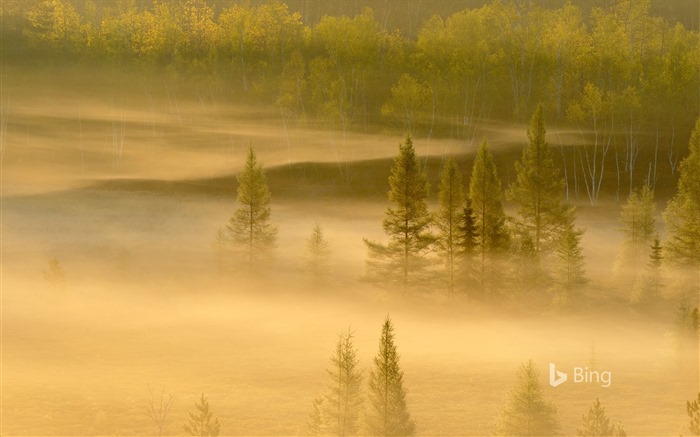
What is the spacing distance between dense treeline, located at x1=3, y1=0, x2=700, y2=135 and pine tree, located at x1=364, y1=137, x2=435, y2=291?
36.9 m

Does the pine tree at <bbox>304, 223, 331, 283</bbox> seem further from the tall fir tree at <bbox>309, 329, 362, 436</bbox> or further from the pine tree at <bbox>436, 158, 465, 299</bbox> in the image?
the tall fir tree at <bbox>309, 329, 362, 436</bbox>

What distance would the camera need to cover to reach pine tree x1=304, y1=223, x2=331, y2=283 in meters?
56.1

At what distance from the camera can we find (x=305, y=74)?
86812 millimetres

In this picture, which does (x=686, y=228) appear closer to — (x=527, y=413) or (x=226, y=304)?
(x=527, y=413)

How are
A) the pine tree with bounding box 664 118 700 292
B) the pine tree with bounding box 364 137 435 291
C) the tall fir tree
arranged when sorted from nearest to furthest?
the tall fir tree
the pine tree with bounding box 364 137 435 291
the pine tree with bounding box 664 118 700 292

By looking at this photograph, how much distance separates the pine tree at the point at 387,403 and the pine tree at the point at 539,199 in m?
27.9

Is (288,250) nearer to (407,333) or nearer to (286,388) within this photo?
(407,333)

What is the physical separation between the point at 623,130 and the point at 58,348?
207 feet

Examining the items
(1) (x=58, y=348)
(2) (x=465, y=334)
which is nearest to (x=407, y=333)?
(2) (x=465, y=334)

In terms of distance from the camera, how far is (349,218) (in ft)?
259

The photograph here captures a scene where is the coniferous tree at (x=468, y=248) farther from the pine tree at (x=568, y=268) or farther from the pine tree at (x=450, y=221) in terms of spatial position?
the pine tree at (x=568, y=268)

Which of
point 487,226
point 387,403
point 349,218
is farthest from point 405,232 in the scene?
point 349,218

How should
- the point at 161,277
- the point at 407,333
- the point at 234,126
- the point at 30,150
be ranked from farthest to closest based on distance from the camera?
1. the point at 234,126
2. the point at 30,150
3. the point at 161,277
4. the point at 407,333

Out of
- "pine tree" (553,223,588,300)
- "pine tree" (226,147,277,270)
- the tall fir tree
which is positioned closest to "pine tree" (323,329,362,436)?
the tall fir tree
